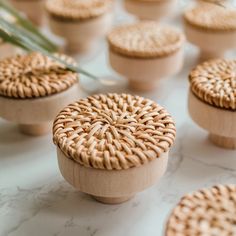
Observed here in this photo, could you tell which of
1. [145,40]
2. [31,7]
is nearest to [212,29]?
[145,40]

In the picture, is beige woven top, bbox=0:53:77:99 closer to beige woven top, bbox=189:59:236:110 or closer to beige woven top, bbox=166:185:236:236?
beige woven top, bbox=189:59:236:110

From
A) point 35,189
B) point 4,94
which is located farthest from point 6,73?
point 35,189

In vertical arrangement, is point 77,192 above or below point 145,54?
below

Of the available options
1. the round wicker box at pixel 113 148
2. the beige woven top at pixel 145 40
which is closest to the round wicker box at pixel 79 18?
the beige woven top at pixel 145 40

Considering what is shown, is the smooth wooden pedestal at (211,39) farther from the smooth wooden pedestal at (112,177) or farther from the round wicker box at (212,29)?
the smooth wooden pedestal at (112,177)

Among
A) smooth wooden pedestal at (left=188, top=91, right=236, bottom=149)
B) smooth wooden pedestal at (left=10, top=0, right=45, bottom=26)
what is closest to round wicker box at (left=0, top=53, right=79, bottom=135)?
smooth wooden pedestal at (left=188, top=91, right=236, bottom=149)

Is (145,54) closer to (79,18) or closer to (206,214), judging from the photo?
(79,18)

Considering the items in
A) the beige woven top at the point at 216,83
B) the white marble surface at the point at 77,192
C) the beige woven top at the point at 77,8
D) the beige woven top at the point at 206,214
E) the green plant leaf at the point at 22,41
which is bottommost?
the white marble surface at the point at 77,192
